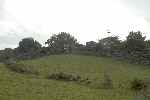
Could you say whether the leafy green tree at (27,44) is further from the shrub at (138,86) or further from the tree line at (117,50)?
the shrub at (138,86)

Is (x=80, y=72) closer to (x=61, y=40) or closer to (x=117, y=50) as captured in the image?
(x=117, y=50)

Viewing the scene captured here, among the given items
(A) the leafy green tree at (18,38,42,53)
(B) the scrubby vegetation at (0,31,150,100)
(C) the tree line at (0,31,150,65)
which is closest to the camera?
(B) the scrubby vegetation at (0,31,150,100)

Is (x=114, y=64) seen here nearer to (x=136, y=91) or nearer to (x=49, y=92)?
(x=136, y=91)

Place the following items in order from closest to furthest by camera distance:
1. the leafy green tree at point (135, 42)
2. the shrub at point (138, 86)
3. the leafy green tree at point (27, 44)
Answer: the shrub at point (138, 86) < the leafy green tree at point (135, 42) < the leafy green tree at point (27, 44)

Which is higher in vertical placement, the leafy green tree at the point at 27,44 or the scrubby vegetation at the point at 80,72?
the leafy green tree at the point at 27,44

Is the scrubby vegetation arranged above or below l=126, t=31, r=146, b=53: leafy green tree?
below

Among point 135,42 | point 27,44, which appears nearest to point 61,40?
point 27,44

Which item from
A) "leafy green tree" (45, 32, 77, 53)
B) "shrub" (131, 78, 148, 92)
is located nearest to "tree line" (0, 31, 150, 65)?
"leafy green tree" (45, 32, 77, 53)

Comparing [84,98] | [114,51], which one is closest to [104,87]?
[84,98]

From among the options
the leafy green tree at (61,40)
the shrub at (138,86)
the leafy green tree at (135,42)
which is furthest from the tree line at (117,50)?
the shrub at (138,86)

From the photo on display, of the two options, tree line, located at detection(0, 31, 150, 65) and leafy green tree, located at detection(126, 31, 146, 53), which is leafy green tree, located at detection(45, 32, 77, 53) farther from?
leafy green tree, located at detection(126, 31, 146, 53)

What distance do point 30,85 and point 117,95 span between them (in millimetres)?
7680

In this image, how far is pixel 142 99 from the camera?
20.4 meters

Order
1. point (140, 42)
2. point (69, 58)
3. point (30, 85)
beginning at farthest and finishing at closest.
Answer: point (140, 42), point (69, 58), point (30, 85)
